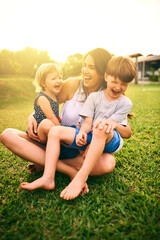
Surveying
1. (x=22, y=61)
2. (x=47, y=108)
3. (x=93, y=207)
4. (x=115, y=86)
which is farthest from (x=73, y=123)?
(x=22, y=61)

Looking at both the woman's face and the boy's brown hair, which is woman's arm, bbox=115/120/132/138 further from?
the woman's face

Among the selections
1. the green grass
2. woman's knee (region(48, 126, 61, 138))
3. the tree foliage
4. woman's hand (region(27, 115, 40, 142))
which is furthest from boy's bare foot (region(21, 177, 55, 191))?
the tree foliage

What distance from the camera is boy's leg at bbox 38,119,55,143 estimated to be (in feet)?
5.68

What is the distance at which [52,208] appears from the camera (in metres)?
1.47

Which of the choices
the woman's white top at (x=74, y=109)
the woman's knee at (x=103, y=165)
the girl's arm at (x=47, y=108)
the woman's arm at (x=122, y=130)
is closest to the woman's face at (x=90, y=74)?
the woman's white top at (x=74, y=109)

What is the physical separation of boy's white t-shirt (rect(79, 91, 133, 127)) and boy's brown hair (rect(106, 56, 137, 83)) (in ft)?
0.77

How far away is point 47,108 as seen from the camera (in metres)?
2.01

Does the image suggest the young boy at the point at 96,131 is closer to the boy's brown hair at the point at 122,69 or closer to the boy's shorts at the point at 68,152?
the boy's brown hair at the point at 122,69

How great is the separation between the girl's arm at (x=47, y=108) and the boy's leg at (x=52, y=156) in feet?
1.09

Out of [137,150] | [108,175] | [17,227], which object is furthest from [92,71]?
[17,227]

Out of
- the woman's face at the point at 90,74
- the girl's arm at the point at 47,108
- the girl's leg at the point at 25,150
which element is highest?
the woman's face at the point at 90,74

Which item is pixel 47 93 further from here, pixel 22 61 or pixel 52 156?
pixel 22 61

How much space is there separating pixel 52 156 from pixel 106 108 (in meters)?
0.76

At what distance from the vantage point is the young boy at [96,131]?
1.51m
